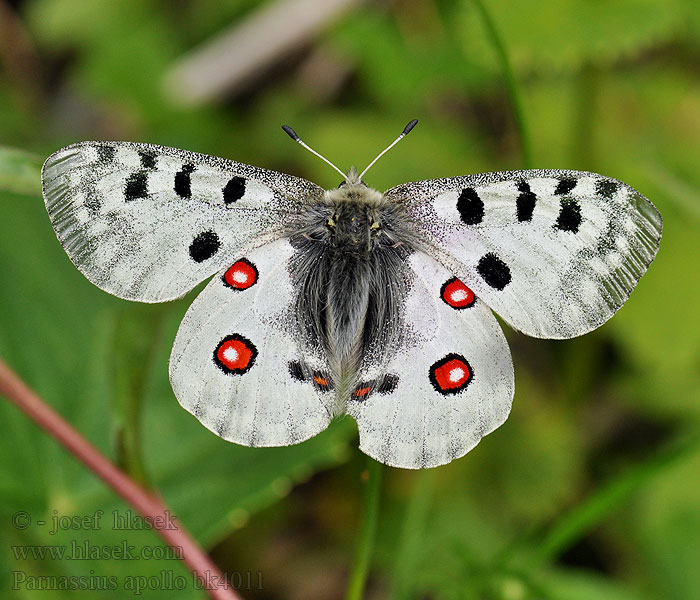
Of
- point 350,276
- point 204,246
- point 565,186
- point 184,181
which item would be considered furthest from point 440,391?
point 184,181

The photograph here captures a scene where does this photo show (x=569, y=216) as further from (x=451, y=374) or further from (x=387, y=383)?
(x=387, y=383)

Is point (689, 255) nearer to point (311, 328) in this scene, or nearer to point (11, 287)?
point (311, 328)

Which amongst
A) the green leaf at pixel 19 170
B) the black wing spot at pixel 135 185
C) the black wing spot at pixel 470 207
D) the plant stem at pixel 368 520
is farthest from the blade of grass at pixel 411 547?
the green leaf at pixel 19 170

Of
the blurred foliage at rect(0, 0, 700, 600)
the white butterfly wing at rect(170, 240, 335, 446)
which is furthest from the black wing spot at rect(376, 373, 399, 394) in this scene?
the blurred foliage at rect(0, 0, 700, 600)

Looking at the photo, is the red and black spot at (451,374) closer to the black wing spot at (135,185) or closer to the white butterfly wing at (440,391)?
the white butterfly wing at (440,391)

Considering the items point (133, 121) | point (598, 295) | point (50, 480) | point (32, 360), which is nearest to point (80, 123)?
point (133, 121)

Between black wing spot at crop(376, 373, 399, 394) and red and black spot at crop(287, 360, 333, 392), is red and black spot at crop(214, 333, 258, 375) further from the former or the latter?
black wing spot at crop(376, 373, 399, 394)
